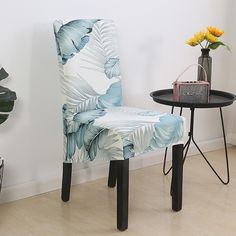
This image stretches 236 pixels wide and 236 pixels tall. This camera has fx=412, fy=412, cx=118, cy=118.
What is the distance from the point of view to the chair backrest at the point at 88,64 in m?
2.08

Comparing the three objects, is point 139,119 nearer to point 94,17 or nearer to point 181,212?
point 181,212

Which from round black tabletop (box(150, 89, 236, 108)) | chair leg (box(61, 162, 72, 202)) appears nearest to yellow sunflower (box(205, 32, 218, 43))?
round black tabletop (box(150, 89, 236, 108))

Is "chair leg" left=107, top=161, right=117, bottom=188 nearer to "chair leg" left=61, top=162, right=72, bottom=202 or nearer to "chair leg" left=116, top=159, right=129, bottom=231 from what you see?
"chair leg" left=61, top=162, right=72, bottom=202

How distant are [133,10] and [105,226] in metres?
1.38

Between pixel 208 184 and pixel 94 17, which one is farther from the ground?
pixel 94 17

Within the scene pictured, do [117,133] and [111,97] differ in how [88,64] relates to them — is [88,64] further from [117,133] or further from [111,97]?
[117,133]

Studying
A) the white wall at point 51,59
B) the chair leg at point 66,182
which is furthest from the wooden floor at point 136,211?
the white wall at point 51,59

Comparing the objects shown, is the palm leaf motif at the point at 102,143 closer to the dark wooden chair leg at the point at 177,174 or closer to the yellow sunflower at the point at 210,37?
the dark wooden chair leg at the point at 177,174

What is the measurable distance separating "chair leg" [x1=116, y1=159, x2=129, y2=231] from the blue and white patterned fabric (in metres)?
0.05

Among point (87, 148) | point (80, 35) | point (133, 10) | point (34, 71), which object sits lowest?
point (87, 148)

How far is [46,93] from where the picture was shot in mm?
2307

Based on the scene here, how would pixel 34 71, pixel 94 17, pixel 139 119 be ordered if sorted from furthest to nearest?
pixel 94 17
pixel 34 71
pixel 139 119

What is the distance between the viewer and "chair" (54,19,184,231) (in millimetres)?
1863

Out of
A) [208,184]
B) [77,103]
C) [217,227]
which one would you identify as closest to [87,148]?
[77,103]
